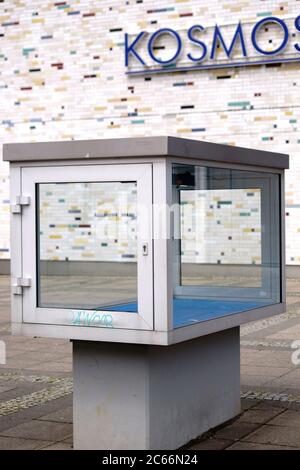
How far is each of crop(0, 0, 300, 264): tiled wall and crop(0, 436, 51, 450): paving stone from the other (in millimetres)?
12879

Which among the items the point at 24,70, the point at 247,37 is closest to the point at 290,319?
the point at 247,37

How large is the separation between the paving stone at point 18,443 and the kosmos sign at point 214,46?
44.2 feet

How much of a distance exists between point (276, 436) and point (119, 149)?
2.24m

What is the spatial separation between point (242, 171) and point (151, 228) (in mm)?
1260

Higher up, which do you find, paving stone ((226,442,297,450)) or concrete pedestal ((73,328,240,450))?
concrete pedestal ((73,328,240,450))

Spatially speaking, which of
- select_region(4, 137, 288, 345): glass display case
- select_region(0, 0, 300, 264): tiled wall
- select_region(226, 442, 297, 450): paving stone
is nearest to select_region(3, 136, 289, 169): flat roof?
select_region(4, 137, 288, 345): glass display case

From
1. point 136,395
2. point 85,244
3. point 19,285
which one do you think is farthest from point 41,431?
point 85,244

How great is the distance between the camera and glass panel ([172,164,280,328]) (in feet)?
17.8

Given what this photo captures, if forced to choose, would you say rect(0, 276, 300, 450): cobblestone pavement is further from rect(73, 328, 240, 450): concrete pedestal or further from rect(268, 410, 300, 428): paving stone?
rect(73, 328, 240, 450): concrete pedestal

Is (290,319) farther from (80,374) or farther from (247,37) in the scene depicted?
(247,37)

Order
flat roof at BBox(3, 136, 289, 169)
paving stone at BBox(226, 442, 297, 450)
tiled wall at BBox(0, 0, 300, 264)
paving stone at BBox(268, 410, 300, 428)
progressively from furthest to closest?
1. tiled wall at BBox(0, 0, 300, 264)
2. paving stone at BBox(268, 410, 300, 428)
3. paving stone at BBox(226, 442, 297, 450)
4. flat roof at BBox(3, 136, 289, 169)

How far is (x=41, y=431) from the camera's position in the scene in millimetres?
6047

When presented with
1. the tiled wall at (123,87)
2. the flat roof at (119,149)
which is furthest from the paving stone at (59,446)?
the tiled wall at (123,87)

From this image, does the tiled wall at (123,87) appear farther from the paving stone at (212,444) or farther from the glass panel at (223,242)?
the paving stone at (212,444)
